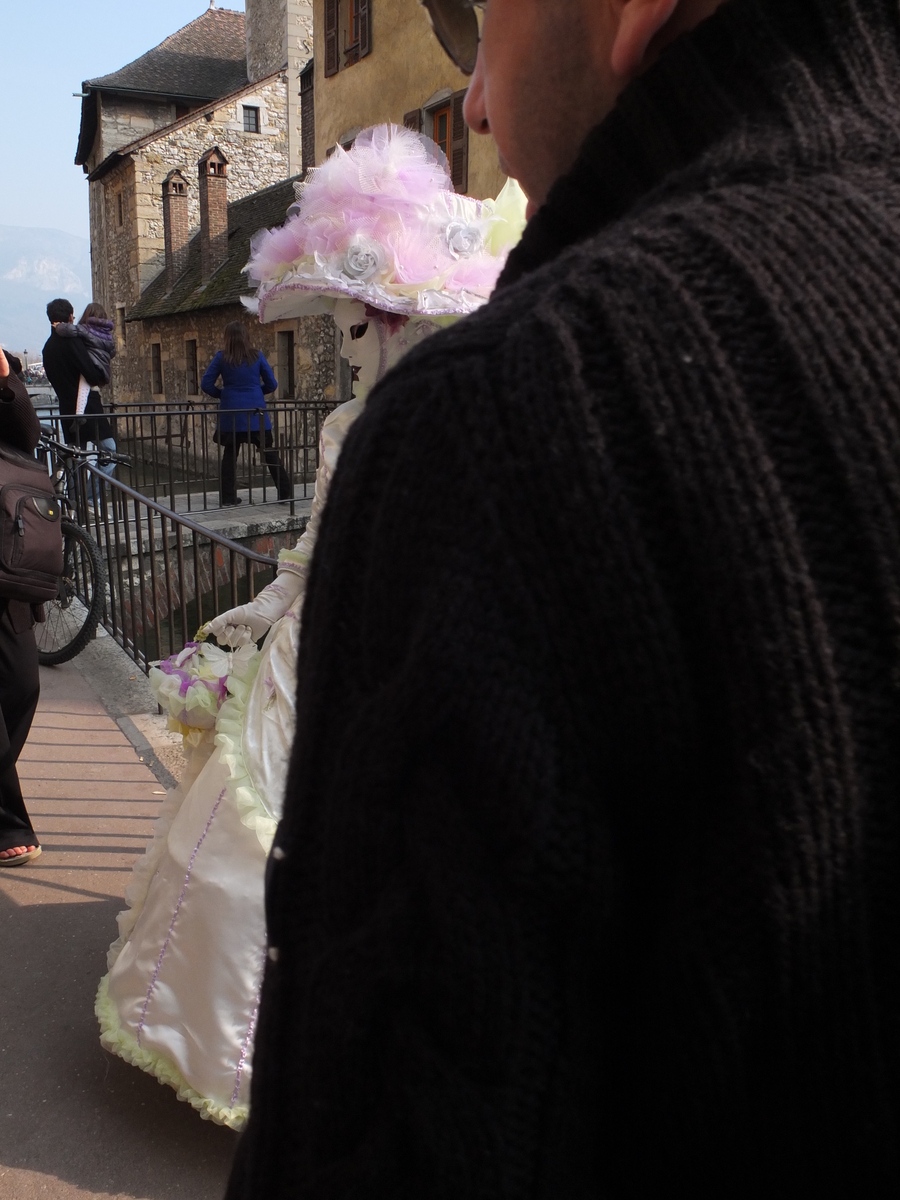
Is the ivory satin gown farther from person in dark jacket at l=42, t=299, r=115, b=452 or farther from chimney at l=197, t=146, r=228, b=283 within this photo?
chimney at l=197, t=146, r=228, b=283

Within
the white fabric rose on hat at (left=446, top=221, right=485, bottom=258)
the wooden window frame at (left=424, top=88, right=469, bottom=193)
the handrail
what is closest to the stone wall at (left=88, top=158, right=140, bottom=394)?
the wooden window frame at (left=424, top=88, right=469, bottom=193)

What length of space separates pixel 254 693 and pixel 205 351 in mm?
23123

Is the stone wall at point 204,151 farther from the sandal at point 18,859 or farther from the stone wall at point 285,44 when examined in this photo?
the sandal at point 18,859

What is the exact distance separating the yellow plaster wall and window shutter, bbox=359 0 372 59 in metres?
0.09

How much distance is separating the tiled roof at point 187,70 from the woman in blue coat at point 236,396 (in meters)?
23.1

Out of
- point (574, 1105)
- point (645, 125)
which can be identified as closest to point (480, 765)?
point (574, 1105)

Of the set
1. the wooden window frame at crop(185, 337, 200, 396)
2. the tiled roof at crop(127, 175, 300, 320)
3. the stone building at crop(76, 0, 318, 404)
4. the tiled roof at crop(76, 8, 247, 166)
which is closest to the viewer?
the tiled roof at crop(127, 175, 300, 320)

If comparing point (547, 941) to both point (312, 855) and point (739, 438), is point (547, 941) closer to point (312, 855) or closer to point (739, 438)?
point (312, 855)

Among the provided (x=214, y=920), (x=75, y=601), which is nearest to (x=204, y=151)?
(x=75, y=601)

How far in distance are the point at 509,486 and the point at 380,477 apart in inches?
3.6

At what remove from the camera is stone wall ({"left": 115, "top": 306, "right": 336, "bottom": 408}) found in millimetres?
17734

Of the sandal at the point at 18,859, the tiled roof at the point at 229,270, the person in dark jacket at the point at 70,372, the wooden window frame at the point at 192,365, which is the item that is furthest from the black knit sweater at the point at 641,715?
the wooden window frame at the point at 192,365

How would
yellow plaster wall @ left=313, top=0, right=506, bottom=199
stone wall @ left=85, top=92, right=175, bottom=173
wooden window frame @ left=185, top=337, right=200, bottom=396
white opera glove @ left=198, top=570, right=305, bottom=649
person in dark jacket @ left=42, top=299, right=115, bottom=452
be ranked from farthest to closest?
stone wall @ left=85, top=92, right=175, bottom=173 → wooden window frame @ left=185, top=337, right=200, bottom=396 → yellow plaster wall @ left=313, top=0, right=506, bottom=199 → person in dark jacket @ left=42, top=299, right=115, bottom=452 → white opera glove @ left=198, top=570, right=305, bottom=649

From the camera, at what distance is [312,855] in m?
0.66
